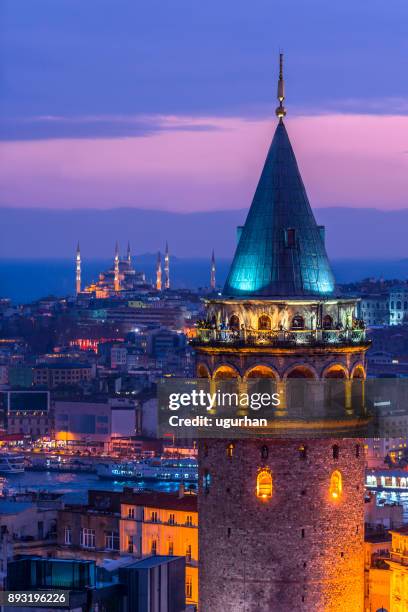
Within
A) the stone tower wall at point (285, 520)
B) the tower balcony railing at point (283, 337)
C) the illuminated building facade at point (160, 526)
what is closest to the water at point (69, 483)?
the illuminated building facade at point (160, 526)

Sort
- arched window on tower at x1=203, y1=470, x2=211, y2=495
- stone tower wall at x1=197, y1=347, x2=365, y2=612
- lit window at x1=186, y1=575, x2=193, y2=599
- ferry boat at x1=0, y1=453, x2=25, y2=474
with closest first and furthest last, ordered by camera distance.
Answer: stone tower wall at x1=197, y1=347, x2=365, y2=612 < arched window on tower at x1=203, y1=470, x2=211, y2=495 < lit window at x1=186, y1=575, x2=193, y2=599 < ferry boat at x1=0, y1=453, x2=25, y2=474

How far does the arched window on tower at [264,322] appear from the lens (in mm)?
14297

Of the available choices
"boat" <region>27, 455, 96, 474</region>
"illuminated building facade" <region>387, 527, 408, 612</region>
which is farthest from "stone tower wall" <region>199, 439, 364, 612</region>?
"boat" <region>27, 455, 96, 474</region>

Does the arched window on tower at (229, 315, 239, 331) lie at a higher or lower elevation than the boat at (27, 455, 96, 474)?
lower

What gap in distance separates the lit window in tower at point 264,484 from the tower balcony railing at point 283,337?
79cm

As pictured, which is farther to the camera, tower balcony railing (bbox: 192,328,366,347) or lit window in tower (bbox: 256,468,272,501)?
lit window in tower (bbox: 256,468,272,501)

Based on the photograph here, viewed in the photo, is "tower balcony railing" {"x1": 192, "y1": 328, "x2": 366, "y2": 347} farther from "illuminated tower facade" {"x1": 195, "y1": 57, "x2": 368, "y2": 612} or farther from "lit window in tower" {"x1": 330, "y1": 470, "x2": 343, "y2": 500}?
"lit window in tower" {"x1": 330, "y1": 470, "x2": 343, "y2": 500}

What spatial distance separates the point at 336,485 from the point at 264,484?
441 millimetres

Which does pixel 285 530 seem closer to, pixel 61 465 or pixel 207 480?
pixel 207 480

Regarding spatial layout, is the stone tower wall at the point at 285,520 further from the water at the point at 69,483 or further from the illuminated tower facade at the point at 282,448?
the water at the point at 69,483

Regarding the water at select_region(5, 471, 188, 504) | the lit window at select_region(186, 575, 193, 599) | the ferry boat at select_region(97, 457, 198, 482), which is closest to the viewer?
the lit window at select_region(186, 575, 193, 599)

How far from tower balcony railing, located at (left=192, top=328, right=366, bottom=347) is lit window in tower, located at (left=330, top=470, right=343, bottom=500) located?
2.63ft

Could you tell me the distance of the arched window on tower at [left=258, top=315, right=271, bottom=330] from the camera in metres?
14.3

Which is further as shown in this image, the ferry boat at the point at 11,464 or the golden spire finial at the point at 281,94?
the ferry boat at the point at 11,464
